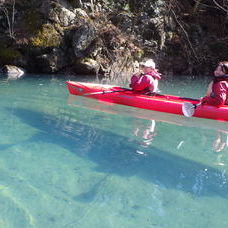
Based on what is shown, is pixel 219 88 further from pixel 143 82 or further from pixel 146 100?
pixel 143 82

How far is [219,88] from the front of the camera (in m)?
4.89

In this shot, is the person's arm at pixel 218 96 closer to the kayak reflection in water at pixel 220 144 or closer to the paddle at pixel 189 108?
the paddle at pixel 189 108

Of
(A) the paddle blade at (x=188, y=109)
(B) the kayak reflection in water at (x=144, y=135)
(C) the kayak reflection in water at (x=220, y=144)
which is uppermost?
(A) the paddle blade at (x=188, y=109)

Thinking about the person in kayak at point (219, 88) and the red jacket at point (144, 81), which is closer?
the person in kayak at point (219, 88)

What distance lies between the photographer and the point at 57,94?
287 inches

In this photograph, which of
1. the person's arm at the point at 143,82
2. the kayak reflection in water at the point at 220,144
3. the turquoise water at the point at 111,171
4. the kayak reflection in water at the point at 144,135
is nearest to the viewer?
the turquoise water at the point at 111,171

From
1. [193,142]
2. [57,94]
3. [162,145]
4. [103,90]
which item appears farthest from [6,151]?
[57,94]

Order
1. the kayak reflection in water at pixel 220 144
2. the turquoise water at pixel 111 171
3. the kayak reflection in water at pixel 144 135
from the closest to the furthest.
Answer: the turquoise water at pixel 111 171
the kayak reflection in water at pixel 220 144
the kayak reflection in water at pixel 144 135

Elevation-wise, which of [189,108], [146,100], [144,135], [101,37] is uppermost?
[101,37]

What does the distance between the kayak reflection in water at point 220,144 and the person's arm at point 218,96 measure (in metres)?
0.61

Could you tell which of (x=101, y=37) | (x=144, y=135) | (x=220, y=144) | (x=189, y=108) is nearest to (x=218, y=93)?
(x=189, y=108)

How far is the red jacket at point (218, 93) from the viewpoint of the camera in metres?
4.87

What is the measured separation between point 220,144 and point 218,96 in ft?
3.88

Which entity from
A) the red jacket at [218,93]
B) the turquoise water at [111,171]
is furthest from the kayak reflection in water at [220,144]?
the red jacket at [218,93]
